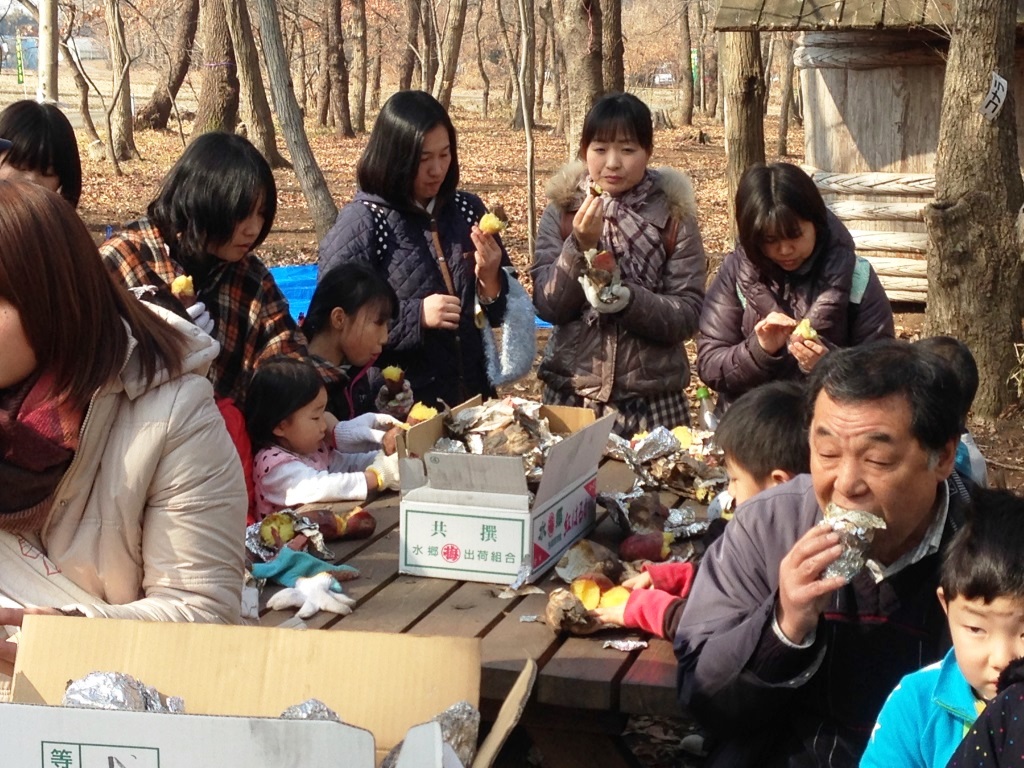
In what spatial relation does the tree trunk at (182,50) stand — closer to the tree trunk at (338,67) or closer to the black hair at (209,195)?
the tree trunk at (338,67)

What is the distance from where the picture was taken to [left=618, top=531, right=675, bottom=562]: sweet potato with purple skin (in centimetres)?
325

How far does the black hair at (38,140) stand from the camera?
3.99m

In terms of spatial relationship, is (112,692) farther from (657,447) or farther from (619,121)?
(619,121)

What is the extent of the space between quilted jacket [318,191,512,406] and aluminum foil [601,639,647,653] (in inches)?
73.7

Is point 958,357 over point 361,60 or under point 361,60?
under

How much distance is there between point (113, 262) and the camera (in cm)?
371

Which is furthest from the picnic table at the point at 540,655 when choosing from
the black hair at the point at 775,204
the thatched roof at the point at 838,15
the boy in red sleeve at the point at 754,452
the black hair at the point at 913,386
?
the thatched roof at the point at 838,15

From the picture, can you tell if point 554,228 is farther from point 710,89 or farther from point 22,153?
point 710,89

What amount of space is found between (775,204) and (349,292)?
4.72 feet

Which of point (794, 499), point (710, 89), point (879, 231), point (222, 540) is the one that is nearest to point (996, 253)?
point (879, 231)

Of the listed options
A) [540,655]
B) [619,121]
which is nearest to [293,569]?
[540,655]

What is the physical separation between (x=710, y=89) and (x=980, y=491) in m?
42.9

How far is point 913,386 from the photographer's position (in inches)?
91.5

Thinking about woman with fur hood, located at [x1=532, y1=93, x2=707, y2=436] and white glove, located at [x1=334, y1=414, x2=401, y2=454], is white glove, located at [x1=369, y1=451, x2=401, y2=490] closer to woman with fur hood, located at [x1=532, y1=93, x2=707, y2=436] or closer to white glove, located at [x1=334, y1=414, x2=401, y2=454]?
white glove, located at [x1=334, y1=414, x2=401, y2=454]
